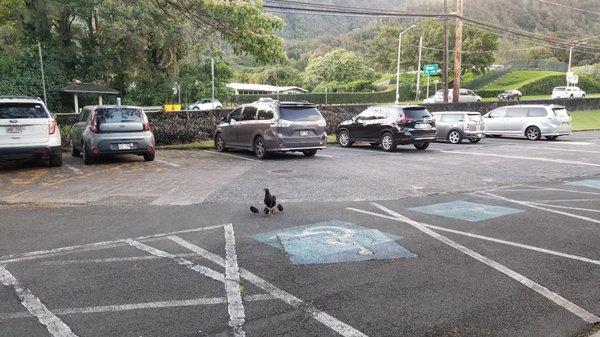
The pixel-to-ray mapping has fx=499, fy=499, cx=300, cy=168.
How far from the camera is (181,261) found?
5.36m

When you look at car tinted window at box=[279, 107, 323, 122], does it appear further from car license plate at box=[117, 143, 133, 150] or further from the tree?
the tree

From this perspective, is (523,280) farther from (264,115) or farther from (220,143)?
(220,143)

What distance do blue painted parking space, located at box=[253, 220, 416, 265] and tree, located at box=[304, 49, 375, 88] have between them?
79.2m

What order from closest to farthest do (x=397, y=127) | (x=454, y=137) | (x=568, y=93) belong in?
(x=397, y=127) < (x=454, y=137) < (x=568, y=93)

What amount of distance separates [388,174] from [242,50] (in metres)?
6.41

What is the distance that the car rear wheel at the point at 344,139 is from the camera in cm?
2011

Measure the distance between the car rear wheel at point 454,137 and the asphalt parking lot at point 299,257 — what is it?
1060 cm

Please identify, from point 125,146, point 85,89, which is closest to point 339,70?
point 85,89

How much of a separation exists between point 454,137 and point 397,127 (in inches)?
216

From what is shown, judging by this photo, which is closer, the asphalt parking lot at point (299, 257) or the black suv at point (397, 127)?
the asphalt parking lot at point (299, 257)

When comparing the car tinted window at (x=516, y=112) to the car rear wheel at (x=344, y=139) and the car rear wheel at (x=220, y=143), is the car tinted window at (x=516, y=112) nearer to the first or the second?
the car rear wheel at (x=344, y=139)

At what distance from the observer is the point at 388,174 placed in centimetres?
1212

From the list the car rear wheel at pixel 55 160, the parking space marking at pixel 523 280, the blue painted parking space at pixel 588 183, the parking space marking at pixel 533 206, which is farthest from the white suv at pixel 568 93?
the parking space marking at pixel 523 280

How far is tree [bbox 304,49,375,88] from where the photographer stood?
86625 millimetres
